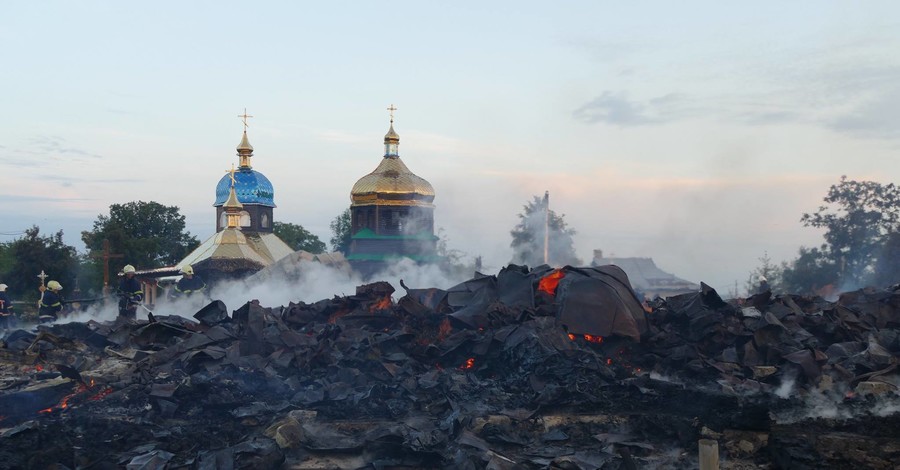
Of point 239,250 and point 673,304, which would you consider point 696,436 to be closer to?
point 673,304

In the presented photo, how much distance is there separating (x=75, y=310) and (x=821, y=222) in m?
30.2

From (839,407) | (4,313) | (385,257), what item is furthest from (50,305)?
(385,257)

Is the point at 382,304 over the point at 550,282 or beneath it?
beneath

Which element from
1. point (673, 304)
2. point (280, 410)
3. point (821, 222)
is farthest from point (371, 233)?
point (280, 410)

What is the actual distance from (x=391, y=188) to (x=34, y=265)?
56.3ft

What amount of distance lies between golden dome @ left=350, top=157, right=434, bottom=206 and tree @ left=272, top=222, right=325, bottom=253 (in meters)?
23.1

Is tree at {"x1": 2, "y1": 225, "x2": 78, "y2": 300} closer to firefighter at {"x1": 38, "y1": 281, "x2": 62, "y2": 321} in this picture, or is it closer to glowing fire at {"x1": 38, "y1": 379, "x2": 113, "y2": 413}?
firefighter at {"x1": 38, "y1": 281, "x2": 62, "y2": 321}

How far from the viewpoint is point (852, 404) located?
32.2 ft

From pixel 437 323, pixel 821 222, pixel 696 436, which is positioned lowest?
pixel 696 436

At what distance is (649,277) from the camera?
52.6m

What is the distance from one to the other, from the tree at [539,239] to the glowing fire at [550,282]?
26109 millimetres

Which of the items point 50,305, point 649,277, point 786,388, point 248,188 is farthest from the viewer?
point 649,277

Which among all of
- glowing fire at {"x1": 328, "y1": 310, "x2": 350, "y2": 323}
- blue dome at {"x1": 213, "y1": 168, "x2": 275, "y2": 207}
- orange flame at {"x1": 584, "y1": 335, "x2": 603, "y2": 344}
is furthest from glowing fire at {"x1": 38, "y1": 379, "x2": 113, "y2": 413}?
blue dome at {"x1": 213, "y1": 168, "x2": 275, "y2": 207}

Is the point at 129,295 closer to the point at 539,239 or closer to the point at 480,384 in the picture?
the point at 480,384
